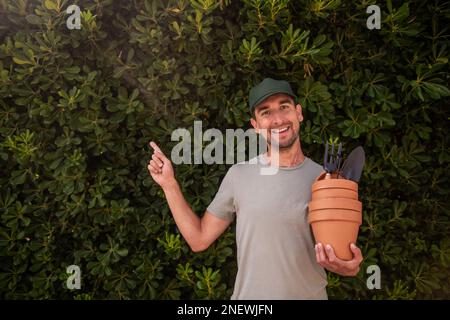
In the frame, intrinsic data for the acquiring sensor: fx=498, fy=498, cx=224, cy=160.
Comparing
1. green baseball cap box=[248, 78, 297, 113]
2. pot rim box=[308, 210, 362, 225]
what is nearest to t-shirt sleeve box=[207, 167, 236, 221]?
green baseball cap box=[248, 78, 297, 113]

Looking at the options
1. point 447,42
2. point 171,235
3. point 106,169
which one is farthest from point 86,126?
point 447,42

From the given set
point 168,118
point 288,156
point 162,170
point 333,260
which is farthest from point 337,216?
point 168,118

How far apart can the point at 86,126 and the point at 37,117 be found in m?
0.36

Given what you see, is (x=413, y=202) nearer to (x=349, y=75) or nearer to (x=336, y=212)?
(x=349, y=75)

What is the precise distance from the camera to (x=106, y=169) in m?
2.80

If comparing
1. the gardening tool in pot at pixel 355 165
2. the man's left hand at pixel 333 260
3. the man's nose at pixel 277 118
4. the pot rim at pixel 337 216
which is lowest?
the man's left hand at pixel 333 260

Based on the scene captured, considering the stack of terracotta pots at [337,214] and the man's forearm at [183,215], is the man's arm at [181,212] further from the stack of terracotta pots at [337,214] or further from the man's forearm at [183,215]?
the stack of terracotta pots at [337,214]

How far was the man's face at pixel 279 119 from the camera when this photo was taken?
2.16 metres

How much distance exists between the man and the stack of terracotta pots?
44 millimetres

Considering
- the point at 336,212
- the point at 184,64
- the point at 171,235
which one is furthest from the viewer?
the point at 184,64

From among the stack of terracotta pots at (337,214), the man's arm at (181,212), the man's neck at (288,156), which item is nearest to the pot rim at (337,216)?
the stack of terracotta pots at (337,214)

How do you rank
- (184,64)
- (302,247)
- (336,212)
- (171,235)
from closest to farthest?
(336,212)
(302,247)
(171,235)
(184,64)

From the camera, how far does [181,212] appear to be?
2.28m
